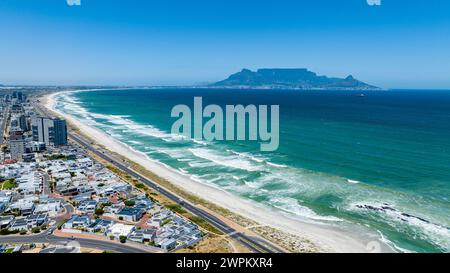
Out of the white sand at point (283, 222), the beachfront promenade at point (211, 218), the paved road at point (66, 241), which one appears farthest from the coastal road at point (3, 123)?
the paved road at point (66, 241)

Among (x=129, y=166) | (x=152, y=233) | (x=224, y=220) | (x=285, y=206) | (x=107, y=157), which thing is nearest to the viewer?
(x=152, y=233)

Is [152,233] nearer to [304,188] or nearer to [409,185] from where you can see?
[304,188]

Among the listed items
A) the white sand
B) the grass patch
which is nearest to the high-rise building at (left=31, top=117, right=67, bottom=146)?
the grass patch

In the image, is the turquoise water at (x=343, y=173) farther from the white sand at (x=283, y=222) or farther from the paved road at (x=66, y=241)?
the paved road at (x=66, y=241)

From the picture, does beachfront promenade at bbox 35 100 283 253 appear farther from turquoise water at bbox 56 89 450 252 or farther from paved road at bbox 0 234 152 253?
paved road at bbox 0 234 152 253

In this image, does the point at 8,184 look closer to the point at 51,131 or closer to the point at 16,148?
the point at 16,148

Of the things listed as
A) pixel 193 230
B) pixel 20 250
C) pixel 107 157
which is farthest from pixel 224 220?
pixel 107 157

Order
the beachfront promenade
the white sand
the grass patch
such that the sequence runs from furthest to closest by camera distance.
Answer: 1. the grass patch
2. the white sand
3. the beachfront promenade
